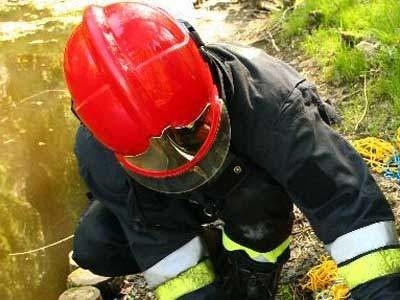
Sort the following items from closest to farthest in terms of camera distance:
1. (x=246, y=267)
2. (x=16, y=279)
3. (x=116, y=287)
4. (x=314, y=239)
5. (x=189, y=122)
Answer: (x=189, y=122)
(x=246, y=267)
(x=314, y=239)
(x=116, y=287)
(x=16, y=279)

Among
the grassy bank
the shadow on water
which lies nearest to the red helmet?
the grassy bank

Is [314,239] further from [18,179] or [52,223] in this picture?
[18,179]

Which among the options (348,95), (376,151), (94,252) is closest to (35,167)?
(94,252)

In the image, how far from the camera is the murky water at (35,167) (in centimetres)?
330

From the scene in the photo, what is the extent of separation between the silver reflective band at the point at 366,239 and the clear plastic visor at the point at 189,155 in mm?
409

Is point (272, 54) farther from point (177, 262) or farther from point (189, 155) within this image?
point (189, 155)

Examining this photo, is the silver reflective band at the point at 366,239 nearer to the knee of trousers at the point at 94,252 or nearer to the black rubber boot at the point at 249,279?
the black rubber boot at the point at 249,279

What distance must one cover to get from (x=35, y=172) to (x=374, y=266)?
2.94m

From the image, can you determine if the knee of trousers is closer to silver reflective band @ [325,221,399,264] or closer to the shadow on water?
the shadow on water

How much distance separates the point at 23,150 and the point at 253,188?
2836 millimetres

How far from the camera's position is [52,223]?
3.61m

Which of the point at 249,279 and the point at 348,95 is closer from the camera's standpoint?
the point at 249,279

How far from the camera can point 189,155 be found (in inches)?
68.6

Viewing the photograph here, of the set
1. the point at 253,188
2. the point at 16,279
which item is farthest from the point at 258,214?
the point at 16,279
